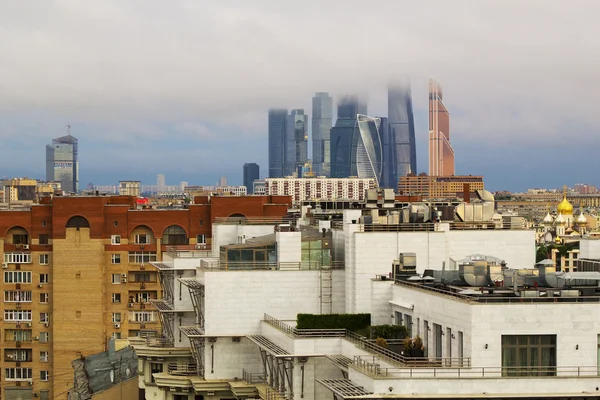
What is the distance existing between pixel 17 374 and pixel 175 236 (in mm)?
16566

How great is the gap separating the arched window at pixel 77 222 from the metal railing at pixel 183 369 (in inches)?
1811

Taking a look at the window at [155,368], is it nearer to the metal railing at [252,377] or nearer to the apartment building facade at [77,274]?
the metal railing at [252,377]

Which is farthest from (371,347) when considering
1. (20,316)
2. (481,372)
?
(20,316)

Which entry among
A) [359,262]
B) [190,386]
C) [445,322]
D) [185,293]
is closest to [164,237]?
[185,293]

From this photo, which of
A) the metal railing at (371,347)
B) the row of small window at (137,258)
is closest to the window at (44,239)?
the row of small window at (137,258)

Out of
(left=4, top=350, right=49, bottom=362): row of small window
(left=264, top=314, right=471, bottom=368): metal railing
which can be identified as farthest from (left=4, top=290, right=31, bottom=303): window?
(left=264, top=314, right=471, bottom=368): metal railing

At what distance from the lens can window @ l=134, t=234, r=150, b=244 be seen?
114688 mm

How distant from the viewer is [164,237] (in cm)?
11475

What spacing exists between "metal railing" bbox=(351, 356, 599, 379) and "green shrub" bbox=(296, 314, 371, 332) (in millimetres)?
10065

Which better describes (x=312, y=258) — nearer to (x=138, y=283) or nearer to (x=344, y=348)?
(x=344, y=348)

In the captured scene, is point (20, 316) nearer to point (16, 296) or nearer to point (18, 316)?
point (18, 316)

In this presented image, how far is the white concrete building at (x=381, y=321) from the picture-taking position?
133ft

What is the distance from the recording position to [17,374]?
4385 inches

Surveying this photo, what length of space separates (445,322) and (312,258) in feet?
51.7
